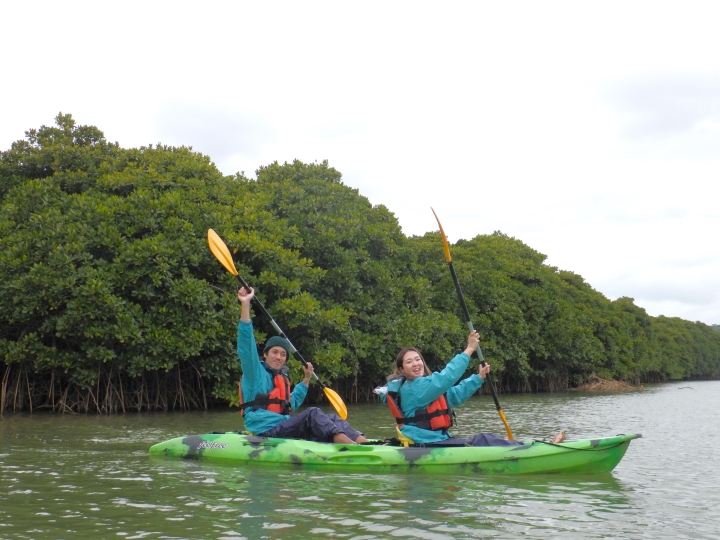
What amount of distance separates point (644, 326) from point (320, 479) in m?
41.7

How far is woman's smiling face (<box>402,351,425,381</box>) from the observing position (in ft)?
23.2

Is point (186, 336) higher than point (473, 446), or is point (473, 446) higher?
point (186, 336)

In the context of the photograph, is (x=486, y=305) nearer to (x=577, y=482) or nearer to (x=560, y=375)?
(x=560, y=375)

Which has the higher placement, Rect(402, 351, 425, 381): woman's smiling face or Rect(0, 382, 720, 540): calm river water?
Rect(402, 351, 425, 381): woman's smiling face

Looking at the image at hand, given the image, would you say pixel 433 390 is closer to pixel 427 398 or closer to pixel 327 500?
pixel 427 398

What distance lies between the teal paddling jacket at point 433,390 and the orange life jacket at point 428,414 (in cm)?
4

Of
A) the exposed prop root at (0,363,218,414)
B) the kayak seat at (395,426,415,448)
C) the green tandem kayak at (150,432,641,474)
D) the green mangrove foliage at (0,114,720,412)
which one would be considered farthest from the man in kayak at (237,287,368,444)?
the exposed prop root at (0,363,218,414)

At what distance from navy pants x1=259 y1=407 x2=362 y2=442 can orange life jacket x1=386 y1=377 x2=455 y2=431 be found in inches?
29.5

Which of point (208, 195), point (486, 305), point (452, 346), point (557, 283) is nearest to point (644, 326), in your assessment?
point (557, 283)

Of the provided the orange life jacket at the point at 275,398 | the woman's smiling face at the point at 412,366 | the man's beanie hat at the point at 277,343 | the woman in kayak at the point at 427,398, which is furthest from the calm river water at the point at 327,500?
the man's beanie hat at the point at 277,343

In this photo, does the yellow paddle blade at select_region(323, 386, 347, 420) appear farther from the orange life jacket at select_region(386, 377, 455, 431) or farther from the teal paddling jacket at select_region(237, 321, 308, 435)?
the orange life jacket at select_region(386, 377, 455, 431)

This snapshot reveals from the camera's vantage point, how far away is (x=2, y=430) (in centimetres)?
1118

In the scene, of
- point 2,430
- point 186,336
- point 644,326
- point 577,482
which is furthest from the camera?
point 644,326

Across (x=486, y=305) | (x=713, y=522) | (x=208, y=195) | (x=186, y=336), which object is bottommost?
(x=713, y=522)
